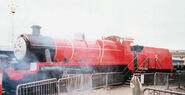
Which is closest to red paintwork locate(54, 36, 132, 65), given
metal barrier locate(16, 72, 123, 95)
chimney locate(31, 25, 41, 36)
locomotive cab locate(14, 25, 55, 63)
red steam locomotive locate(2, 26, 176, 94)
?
red steam locomotive locate(2, 26, 176, 94)

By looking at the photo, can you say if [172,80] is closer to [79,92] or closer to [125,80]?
[125,80]

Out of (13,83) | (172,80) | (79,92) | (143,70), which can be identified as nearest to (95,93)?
(79,92)

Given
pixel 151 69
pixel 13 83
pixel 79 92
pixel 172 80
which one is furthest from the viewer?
pixel 172 80

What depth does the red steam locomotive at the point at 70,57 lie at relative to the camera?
6984 millimetres

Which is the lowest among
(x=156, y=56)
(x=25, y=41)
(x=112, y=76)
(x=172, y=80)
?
(x=172, y=80)

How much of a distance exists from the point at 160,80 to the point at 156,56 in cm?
183

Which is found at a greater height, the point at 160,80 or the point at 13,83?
the point at 13,83

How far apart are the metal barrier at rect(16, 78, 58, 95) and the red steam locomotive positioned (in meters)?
0.28

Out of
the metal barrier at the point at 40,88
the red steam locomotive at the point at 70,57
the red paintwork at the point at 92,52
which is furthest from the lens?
the red paintwork at the point at 92,52

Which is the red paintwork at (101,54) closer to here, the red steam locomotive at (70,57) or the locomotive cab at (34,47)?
the red steam locomotive at (70,57)

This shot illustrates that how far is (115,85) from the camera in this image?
10578 mm

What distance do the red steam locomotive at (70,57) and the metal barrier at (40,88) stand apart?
280 millimetres

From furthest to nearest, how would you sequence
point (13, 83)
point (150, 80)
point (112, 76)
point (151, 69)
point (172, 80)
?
point (172, 80)
point (151, 69)
point (150, 80)
point (112, 76)
point (13, 83)

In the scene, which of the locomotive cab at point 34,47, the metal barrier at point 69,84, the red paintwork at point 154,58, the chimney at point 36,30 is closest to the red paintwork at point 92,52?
the locomotive cab at point 34,47
